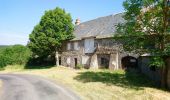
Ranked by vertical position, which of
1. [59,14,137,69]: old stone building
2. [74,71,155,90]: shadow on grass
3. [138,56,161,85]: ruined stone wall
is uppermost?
[59,14,137,69]: old stone building

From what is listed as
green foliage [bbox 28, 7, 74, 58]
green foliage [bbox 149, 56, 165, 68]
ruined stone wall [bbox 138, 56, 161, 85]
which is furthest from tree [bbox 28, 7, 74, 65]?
green foliage [bbox 149, 56, 165, 68]

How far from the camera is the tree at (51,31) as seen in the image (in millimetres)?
44812

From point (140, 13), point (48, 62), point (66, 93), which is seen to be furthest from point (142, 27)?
point (48, 62)

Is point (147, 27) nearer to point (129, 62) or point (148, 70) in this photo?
point (148, 70)

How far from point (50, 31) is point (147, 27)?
82.4 feet

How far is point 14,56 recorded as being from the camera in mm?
55125

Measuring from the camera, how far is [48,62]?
53750mm

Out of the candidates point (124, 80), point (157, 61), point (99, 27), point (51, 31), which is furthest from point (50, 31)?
point (157, 61)

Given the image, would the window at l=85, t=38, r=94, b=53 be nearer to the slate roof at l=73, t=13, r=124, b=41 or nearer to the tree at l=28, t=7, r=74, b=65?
the slate roof at l=73, t=13, r=124, b=41

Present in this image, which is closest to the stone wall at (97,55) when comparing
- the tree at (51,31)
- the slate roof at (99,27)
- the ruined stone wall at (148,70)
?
the slate roof at (99,27)

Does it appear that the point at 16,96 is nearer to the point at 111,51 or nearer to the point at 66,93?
the point at 66,93

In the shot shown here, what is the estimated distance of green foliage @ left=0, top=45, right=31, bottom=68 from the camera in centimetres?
5444

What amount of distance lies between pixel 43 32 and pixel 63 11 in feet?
18.4

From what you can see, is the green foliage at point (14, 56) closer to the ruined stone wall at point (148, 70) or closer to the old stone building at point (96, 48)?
the old stone building at point (96, 48)
